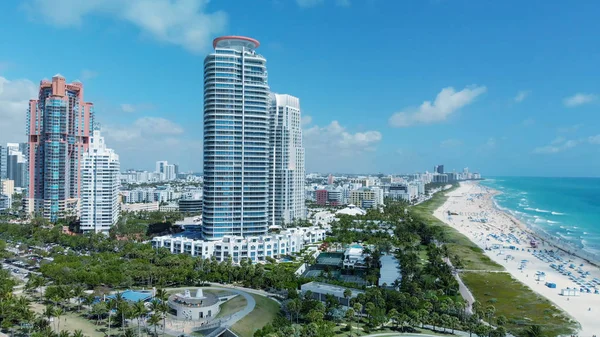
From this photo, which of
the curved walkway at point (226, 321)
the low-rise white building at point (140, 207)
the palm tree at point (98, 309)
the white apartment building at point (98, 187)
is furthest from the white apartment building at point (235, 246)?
the low-rise white building at point (140, 207)

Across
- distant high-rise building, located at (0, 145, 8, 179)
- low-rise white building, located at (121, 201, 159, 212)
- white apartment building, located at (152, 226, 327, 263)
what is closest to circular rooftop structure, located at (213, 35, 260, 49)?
white apartment building, located at (152, 226, 327, 263)

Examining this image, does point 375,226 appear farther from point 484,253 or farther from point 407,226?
point 484,253

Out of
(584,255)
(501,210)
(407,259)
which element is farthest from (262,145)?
(501,210)

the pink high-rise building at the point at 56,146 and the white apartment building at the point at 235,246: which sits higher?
the pink high-rise building at the point at 56,146

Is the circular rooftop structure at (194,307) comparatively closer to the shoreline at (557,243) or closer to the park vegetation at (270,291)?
the park vegetation at (270,291)

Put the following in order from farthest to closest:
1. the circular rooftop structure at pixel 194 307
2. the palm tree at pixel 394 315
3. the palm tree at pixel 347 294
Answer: the palm tree at pixel 347 294
the circular rooftop structure at pixel 194 307
the palm tree at pixel 394 315

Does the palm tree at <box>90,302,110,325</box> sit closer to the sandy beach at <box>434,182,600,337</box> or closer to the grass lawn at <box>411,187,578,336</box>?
the grass lawn at <box>411,187,578,336</box>
